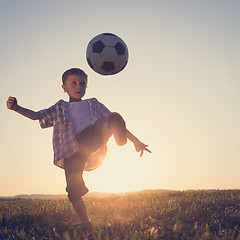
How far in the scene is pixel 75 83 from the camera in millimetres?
5195

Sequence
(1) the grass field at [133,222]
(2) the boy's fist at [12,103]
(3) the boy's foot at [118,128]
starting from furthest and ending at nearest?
(2) the boy's fist at [12,103] → (3) the boy's foot at [118,128] → (1) the grass field at [133,222]

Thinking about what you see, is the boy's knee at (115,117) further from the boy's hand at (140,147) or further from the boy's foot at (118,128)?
the boy's hand at (140,147)

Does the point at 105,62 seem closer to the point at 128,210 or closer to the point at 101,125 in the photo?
the point at 101,125

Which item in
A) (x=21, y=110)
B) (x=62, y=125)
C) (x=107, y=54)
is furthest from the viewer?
(x=107, y=54)

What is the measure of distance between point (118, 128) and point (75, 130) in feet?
3.25

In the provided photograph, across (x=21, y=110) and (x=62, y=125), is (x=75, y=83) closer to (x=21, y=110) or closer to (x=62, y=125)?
(x=62, y=125)

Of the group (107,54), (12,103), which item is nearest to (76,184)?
(12,103)

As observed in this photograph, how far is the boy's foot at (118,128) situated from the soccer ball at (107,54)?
5.93 ft

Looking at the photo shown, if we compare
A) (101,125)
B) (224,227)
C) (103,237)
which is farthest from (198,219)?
(101,125)

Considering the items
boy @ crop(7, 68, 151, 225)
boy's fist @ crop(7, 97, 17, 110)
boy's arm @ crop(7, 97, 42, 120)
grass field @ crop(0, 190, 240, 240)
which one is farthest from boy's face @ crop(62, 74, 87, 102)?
grass field @ crop(0, 190, 240, 240)

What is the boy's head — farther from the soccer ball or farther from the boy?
the soccer ball

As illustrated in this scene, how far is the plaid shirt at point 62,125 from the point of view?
15.7ft

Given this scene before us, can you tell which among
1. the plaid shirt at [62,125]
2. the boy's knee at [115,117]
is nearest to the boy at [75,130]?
the plaid shirt at [62,125]

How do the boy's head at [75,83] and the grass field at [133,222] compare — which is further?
the boy's head at [75,83]
